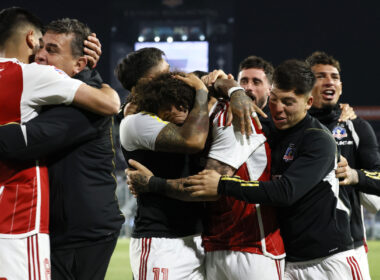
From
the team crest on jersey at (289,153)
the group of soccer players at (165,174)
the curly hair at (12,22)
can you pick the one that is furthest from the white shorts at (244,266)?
the curly hair at (12,22)

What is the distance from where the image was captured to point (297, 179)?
271 centimetres

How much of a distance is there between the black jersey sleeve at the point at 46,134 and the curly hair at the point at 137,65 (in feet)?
3.20

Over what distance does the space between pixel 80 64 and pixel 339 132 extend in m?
2.06

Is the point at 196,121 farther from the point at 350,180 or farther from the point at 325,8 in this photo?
the point at 325,8

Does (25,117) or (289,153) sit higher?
(25,117)

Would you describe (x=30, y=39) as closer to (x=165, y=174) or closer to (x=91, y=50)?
(x=91, y=50)

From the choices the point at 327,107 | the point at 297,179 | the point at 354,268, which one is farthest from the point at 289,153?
the point at 327,107

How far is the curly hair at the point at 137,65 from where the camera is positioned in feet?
11.9

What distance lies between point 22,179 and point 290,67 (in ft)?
5.32

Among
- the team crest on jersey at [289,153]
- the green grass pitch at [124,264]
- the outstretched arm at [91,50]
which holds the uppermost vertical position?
the outstretched arm at [91,50]

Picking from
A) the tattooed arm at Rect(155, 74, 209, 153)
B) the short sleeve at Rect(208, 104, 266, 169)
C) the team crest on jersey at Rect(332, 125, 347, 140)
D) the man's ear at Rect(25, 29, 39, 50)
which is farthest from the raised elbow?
the team crest on jersey at Rect(332, 125, 347, 140)

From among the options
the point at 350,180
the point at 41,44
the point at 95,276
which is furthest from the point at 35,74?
the point at 350,180

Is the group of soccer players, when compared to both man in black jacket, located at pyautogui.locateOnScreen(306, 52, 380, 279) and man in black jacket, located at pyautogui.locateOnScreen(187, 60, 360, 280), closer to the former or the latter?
man in black jacket, located at pyautogui.locateOnScreen(187, 60, 360, 280)

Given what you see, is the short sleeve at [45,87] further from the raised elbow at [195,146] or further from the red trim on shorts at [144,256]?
the red trim on shorts at [144,256]
